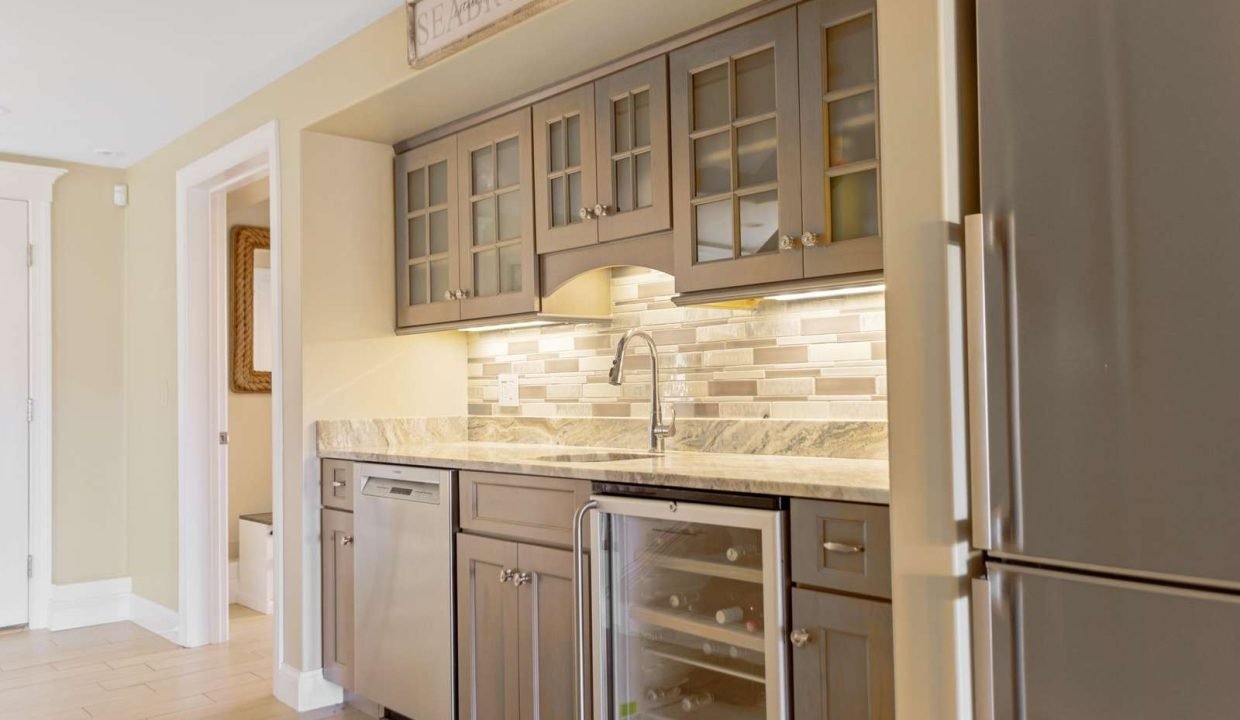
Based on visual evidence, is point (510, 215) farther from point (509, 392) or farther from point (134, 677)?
point (134, 677)

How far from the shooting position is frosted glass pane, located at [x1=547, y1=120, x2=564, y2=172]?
9.94ft

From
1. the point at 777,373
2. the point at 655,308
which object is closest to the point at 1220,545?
the point at 777,373

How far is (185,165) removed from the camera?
4438 mm

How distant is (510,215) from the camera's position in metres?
3.24

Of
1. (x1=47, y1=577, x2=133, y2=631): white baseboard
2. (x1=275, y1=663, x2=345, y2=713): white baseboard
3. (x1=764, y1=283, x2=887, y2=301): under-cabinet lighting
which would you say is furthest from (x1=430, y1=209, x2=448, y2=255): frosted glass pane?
(x1=47, y1=577, x2=133, y2=631): white baseboard

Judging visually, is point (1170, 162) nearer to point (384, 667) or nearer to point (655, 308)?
point (655, 308)

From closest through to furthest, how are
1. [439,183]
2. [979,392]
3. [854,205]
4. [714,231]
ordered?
[979,392], [854,205], [714,231], [439,183]

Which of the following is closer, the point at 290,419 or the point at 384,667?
the point at 384,667

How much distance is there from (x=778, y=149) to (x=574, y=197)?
0.82 m

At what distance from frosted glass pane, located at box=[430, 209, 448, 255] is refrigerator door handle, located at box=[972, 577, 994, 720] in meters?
2.41

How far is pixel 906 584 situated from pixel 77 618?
4.59 metres

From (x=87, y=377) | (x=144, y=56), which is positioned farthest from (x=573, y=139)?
(x=87, y=377)

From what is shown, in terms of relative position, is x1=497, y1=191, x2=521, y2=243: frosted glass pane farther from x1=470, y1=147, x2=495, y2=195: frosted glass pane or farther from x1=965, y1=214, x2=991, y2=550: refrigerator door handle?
x1=965, y1=214, x2=991, y2=550: refrigerator door handle

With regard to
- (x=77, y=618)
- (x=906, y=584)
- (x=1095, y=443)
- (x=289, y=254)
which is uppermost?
(x=289, y=254)
